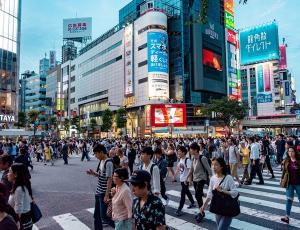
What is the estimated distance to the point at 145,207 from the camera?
3070 mm

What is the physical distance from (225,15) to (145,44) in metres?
30.9

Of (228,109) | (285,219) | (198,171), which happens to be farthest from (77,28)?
(285,219)

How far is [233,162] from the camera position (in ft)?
38.6

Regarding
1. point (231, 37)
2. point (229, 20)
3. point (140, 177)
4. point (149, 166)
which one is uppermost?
point (229, 20)

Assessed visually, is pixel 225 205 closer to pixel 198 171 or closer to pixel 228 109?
pixel 198 171

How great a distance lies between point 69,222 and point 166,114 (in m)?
54.5

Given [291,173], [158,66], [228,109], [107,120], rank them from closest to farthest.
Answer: [291,173]
[228,109]
[158,66]
[107,120]

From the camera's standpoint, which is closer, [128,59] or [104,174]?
[104,174]

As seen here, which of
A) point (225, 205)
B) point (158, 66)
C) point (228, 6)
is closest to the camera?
point (225, 205)

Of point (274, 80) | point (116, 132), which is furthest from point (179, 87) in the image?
point (274, 80)

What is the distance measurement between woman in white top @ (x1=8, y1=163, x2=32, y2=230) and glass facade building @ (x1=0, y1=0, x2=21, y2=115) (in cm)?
5158

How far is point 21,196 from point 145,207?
214 cm

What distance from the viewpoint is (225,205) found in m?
4.45

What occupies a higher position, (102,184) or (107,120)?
(107,120)
